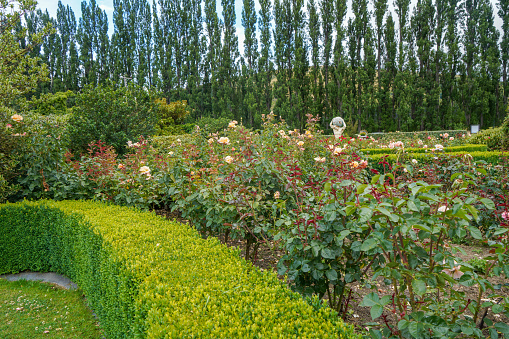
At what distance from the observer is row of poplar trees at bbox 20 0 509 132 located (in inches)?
819

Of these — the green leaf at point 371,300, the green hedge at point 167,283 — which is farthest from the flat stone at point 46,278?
the green leaf at point 371,300

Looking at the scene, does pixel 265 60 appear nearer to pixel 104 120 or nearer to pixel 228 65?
pixel 228 65

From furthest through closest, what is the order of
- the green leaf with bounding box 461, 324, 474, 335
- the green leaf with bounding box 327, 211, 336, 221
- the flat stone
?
the flat stone → the green leaf with bounding box 327, 211, 336, 221 → the green leaf with bounding box 461, 324, 474, 335

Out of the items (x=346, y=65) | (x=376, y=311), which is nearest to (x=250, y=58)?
(x=346, y=65)

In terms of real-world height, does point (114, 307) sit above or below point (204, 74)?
below

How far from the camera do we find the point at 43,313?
3.04 m

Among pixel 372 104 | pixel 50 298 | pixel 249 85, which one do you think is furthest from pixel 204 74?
pixel 50 298

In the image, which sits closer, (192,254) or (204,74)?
(192,254)

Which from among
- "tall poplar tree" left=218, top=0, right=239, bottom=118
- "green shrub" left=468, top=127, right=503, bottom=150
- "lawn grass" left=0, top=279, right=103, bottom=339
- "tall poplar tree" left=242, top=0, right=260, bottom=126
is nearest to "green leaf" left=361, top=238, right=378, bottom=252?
"lawn grass" left=0, top=279, right=103, bottom=339

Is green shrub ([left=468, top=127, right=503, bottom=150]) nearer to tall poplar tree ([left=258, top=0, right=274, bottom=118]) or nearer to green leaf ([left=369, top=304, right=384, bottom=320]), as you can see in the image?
green leaf ([left=369, top=304, right=384, bottom=320])

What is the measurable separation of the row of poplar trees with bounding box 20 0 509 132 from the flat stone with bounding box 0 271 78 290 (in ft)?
61.7

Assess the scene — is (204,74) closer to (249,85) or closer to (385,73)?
(249,85)

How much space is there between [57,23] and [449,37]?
122ft

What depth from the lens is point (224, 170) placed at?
3410mm
